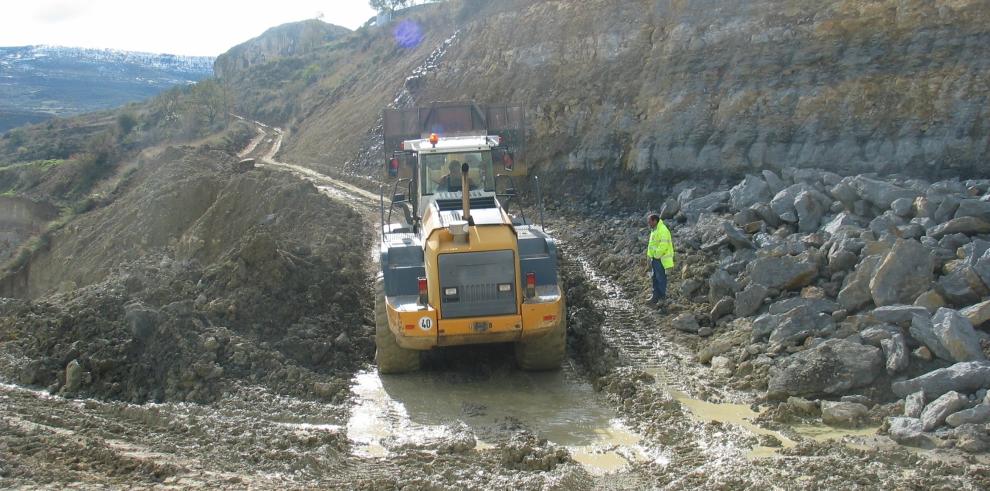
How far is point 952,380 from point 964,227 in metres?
3.78

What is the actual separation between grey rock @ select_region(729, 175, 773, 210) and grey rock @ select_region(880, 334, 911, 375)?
5.69 m

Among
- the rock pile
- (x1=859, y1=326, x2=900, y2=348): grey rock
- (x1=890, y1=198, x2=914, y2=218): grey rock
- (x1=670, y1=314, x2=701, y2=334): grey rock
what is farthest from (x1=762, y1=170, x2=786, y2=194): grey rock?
Result: (x1=859, y1=326, x2=900, y2=348): grey rock

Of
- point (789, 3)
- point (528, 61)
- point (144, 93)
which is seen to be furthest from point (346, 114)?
point (144, 93)

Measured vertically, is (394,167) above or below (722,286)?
above

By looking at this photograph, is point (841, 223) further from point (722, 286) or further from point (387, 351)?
point (387, 351)

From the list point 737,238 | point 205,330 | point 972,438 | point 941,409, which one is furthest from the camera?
point 737,238

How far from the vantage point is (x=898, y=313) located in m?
8.29

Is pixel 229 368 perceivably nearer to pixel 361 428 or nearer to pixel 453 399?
pixel 361 428

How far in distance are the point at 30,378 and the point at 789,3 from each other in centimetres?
1680

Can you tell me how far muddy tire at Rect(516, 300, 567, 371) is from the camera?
29.2ft

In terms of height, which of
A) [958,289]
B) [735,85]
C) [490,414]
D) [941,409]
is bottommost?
[490,414]

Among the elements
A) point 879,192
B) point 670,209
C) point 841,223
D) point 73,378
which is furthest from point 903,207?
point 73,378

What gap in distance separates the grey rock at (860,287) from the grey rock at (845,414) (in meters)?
2.13

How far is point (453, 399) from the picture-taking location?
8602 millimetres
